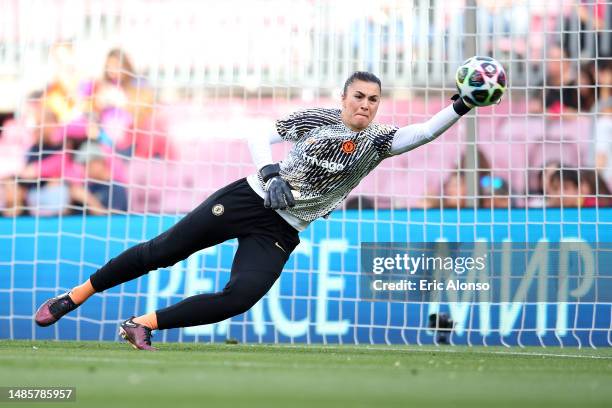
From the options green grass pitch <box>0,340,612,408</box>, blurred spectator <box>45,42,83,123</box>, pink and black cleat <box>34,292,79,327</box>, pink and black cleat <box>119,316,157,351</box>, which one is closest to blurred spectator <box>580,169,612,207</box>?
green grass pitch <box>0,340,612,408</box>

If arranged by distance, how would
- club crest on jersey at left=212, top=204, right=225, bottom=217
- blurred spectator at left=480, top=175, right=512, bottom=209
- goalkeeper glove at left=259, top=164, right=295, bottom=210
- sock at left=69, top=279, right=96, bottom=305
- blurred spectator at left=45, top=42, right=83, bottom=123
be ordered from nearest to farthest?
1. goalkeeper glove at left=259, top=164, right=295, bottom=210
2. club crest on jersey at left=212, top=204, right=225, bottom=217
3. sock at left=69, top=279, right=96, bottom=305
4. blurred spectator at left=480, top=175, right=512, bottom=209
5. blurred spectator at left=45, top=42, right=83, bottom=123

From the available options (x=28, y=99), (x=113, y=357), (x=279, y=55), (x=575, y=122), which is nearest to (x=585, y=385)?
(x=113, y=357)

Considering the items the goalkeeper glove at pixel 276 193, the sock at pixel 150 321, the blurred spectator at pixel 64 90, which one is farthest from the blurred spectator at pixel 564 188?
the sock at pixel 150 321

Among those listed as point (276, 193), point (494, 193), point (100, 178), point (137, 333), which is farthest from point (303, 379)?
point (100, 178)

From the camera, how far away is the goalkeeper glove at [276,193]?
20.1ft

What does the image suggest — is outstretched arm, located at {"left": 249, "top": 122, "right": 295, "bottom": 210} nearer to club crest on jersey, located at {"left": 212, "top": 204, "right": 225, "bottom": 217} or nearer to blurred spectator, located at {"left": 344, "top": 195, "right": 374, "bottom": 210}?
club crest on jersey, located at {"left": 212, "top": 204, "right": 225, "bottom": 217}

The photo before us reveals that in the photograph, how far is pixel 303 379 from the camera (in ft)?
14.1

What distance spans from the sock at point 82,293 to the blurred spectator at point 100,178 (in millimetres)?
3250

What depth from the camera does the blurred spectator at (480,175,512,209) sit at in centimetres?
945

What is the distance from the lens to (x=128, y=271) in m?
6.44

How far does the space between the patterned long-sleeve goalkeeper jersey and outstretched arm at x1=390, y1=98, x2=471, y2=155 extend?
0.06m

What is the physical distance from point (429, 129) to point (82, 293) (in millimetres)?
2147

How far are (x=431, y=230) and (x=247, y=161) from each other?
174cm

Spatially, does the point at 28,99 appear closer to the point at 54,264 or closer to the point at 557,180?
the point at 54,264
